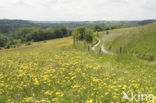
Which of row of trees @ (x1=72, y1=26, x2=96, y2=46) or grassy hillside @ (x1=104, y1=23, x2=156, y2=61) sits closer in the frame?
grassy hillside @ (x1=104, y1=23, x2=156, y2=61)

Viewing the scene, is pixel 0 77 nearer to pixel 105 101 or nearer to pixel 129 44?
pixel 105 101

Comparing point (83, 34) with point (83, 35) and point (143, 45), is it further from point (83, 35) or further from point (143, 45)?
point (143, 45)

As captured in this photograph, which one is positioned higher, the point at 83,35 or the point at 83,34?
the point at 83,34

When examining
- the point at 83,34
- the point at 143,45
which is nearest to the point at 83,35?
the point at 83,34

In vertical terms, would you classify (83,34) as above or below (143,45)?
above

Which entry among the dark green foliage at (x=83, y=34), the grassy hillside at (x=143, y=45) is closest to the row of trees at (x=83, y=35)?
the dark green foliage at (x=83, y=34)

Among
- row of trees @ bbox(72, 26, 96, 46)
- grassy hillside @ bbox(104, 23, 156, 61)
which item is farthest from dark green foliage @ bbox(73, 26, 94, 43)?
Answer: grassy hillside @ bbox(104, 23, 156, 61)

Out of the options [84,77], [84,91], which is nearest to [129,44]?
[84,77]

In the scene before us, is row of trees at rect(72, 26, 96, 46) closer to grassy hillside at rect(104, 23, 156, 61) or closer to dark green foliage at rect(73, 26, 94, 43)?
dark green foliage at rect(73, 26, 94, 43)

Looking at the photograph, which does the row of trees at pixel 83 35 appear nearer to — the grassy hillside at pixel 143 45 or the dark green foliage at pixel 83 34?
the dark green foliage at pixel 83 34

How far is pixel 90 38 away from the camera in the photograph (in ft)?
143

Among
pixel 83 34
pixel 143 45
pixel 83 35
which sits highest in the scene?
pixel 83 34

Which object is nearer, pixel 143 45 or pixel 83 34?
pixel 143 45

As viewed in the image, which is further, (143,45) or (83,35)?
(83,35)
